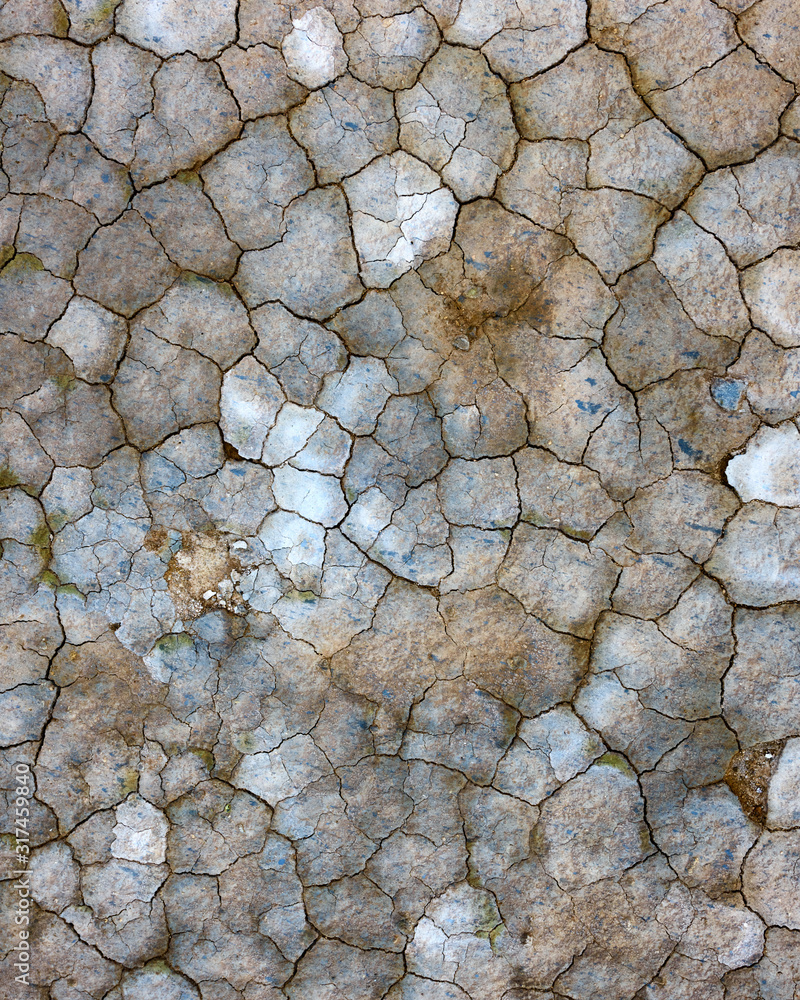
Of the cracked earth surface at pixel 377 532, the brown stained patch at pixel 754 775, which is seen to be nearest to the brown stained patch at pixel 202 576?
the cracked earth surface at pixel 377 532

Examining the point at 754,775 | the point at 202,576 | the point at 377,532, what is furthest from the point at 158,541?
the point at 754,775

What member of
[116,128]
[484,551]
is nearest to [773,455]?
[484,551]

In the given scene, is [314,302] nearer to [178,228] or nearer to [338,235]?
[338,235]

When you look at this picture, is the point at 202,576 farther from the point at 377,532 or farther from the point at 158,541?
the point at 377,532

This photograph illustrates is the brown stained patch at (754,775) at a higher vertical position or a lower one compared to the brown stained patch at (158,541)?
lower

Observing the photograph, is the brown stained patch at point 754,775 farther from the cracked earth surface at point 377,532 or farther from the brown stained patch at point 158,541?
the brown stained patch at point 158,541

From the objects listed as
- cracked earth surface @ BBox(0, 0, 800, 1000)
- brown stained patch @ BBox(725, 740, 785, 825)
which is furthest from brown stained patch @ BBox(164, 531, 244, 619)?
brown stained patch @ BBox(725, 740, 785, 825)

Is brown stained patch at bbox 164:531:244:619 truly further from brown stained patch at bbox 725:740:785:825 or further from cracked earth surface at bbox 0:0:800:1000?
brown stained patch at bbox 725:740:785:825
